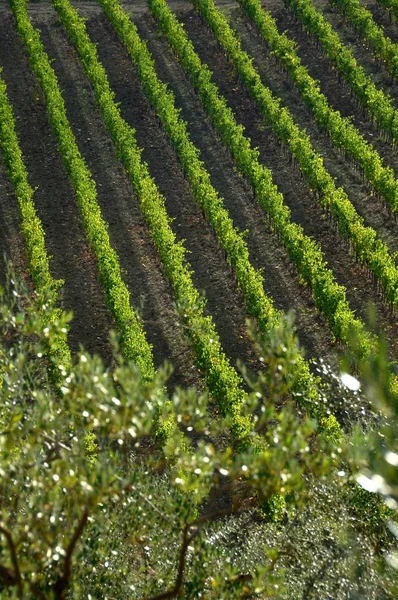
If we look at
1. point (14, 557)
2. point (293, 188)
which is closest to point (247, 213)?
point (293, 188)

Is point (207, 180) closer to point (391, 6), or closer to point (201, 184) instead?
point (201, 184)

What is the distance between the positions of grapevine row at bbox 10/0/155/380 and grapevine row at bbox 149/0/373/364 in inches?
177

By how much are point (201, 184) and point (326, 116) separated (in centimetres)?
538

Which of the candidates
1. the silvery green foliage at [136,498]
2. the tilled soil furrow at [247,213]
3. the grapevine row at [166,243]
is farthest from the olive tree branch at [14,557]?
the tilled soil furrow at [247,213]

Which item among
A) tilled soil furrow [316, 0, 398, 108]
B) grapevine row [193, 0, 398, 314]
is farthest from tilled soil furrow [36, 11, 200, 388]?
tilled soil furrow [316, 0, 398, 108]

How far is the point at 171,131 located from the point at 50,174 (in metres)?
3.98

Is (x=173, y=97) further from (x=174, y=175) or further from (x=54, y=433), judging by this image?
(x=54, y=433)

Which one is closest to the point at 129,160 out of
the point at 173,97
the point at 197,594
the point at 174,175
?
the point at 174,175

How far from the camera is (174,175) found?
32.0m

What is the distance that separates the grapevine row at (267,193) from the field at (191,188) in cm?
23

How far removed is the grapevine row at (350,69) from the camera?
32.5 m

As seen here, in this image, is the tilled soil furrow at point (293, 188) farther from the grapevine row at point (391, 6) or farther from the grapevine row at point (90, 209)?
the grapevine row at point (391, 6)

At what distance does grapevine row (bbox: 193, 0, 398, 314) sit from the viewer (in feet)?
88.1

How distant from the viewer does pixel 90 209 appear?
96.0 ft
